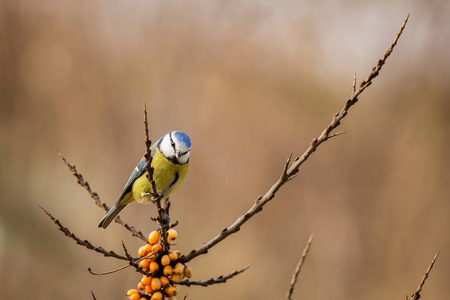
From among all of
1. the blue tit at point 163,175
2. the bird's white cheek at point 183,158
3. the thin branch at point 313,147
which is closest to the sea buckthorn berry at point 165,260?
the thin branch at point 313,147

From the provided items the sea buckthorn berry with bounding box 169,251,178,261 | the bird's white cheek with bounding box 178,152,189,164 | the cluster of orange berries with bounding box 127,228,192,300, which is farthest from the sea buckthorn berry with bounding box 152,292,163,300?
the bird's white cheek with bounding box 178,152,189,164

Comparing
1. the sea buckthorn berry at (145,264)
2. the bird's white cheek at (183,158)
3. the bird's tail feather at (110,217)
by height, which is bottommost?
the sea buckthorn berry at (145,264)

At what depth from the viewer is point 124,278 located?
6.38m

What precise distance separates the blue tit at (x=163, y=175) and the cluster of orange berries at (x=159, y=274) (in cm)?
66

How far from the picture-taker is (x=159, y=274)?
57.9 inches

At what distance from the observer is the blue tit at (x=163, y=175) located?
2146mm

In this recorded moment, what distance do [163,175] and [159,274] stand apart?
798 millimetres

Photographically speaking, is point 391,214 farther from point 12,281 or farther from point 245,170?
point 12,281

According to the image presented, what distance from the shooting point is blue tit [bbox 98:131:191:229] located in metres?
2.15

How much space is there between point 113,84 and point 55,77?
3.15ft

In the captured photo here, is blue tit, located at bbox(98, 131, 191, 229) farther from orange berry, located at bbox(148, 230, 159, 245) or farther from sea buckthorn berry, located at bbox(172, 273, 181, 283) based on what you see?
sea buckthorn berry, located at bbox(172, 273, 181, 283)

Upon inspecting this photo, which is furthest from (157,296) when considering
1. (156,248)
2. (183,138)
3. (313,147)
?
(183,138)

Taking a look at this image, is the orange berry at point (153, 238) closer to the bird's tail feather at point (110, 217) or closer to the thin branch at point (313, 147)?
Result: the thin branch at point (313, 147)

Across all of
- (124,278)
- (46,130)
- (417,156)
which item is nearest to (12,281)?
(124,278)
